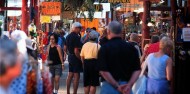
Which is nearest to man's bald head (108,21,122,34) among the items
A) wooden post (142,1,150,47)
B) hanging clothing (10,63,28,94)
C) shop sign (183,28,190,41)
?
hanging clothing (10,63,28,94)

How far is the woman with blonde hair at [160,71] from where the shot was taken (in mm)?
8820

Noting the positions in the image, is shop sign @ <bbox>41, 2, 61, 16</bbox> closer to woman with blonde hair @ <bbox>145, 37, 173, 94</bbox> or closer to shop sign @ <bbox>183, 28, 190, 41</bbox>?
shop sign @ <bbox>183, 28, 190, 41</bbox>

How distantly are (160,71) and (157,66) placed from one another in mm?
102

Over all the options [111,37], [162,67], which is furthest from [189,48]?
[111,37]

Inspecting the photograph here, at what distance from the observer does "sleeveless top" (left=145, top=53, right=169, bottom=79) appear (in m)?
8.84

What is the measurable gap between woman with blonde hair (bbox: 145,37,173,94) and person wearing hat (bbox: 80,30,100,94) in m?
3.61

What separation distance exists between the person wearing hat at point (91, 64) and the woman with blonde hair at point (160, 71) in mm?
3613

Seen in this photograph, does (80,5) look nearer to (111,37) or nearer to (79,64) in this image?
(79,64)

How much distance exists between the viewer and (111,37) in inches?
294

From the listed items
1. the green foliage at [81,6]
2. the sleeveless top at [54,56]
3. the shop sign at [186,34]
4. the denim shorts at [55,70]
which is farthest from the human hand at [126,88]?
the green foliage at [81,6]

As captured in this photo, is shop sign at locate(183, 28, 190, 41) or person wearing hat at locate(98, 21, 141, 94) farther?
shop sign at locate(183, 28, 190, 41)

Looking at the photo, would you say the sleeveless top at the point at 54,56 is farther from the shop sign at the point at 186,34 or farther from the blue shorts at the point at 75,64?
the shop sign at the point at 186,34

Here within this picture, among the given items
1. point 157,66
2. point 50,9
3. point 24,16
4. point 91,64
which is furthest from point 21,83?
point 50,9

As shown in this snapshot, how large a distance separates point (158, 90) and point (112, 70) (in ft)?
5.69
